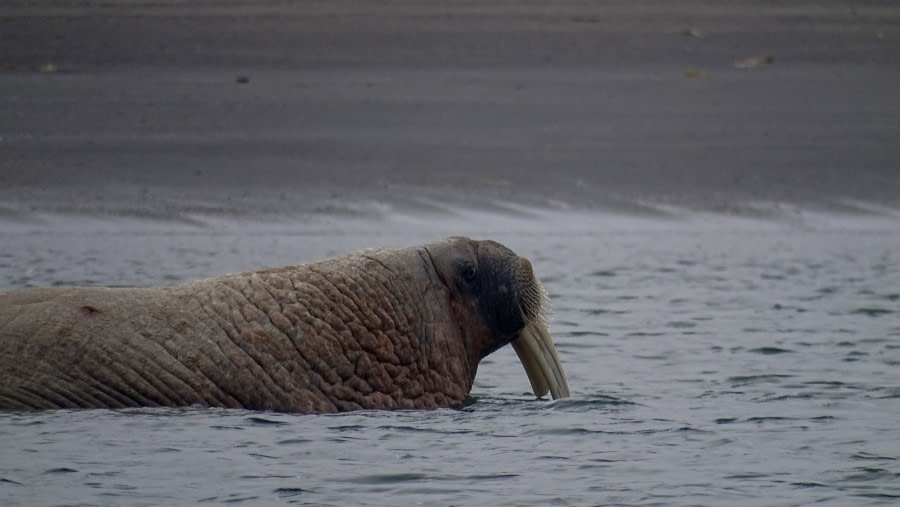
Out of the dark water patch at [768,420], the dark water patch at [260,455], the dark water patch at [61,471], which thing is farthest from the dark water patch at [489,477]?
the dark water patch at [768,420]

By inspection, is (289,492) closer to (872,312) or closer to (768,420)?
(768,420)

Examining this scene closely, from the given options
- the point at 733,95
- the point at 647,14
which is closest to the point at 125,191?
the point at 733,95

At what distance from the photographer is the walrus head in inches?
287

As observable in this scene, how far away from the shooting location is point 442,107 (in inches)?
749

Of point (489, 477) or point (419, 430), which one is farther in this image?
point (419, 430)

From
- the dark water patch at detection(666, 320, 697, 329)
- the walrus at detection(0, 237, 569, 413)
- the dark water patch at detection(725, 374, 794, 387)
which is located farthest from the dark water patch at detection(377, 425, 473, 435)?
the dark water patch at detection(666, 320, 697, 329)

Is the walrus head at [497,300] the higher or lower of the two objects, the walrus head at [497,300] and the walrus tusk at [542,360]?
the higher

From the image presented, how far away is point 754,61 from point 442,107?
4655mm

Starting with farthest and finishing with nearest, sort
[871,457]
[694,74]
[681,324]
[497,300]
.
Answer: [694,74]
[681,324]
[497,300]
[871,457]

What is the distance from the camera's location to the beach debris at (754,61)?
68.3ft

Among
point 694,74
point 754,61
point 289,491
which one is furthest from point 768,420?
point 754,61

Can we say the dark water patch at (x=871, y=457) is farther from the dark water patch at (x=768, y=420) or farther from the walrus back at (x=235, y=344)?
the walrus back at (x=235, y=344)

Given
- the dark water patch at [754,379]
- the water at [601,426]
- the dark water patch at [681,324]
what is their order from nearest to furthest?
1. the water at [601,426]
2. the dark water patch at [754,379]
3. the dark water patch at [681,324]

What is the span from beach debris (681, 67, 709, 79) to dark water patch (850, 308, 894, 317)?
29.2ft
